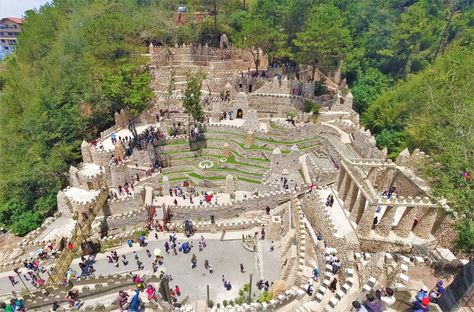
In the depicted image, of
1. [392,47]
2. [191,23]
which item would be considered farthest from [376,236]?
[191,23]

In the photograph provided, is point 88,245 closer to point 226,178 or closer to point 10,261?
point 10,261

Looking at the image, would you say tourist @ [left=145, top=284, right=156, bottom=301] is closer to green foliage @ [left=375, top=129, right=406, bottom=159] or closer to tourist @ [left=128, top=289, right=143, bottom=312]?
tourist @ [left=128, top=289, right=143, bottom=312]

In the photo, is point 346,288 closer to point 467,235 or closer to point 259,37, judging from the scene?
point 467,235

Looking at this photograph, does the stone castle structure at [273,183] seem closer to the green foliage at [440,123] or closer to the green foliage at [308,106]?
the green foliage at [308,106]

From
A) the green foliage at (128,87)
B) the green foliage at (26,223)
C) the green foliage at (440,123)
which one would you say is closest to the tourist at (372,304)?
the green foliage at (440,123)

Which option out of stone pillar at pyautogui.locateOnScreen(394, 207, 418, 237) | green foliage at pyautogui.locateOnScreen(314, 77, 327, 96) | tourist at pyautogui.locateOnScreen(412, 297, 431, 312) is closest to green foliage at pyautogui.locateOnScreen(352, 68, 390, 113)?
green foliage at pyautogui.locateOnScreen(314, 77, 327, 96)

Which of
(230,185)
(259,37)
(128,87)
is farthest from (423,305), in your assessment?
(259,37)

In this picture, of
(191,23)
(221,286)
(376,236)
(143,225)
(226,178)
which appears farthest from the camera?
(191,23)
